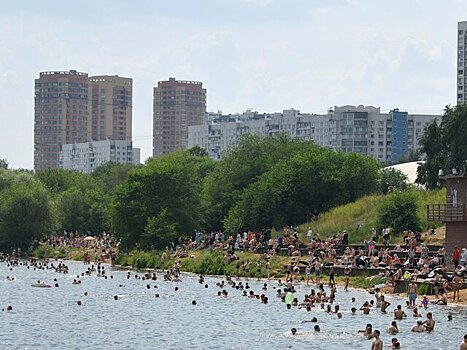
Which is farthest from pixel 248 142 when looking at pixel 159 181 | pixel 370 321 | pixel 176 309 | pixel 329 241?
pixel 370 321

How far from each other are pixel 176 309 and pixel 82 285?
2076 centimetres

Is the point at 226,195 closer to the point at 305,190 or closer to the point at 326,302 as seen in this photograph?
the point at 305,190

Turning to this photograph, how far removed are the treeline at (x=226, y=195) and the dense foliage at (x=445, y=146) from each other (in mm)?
5089

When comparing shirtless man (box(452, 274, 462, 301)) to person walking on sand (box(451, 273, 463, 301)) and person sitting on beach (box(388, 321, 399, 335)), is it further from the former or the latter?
person sitting on beach (box(388, 321, 399, 335))

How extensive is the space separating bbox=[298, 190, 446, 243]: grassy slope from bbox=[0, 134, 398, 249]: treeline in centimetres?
400

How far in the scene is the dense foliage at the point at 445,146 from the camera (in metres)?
104

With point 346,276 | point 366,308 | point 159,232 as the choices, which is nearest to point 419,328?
point 366,308

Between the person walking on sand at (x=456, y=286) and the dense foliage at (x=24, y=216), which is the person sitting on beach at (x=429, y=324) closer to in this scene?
the person walking on sand at (x=456, y=286)

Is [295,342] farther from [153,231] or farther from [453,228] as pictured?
[153,231]

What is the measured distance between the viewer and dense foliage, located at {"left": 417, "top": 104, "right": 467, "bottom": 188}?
10444 cm

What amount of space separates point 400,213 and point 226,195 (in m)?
32.1

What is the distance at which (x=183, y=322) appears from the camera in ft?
200

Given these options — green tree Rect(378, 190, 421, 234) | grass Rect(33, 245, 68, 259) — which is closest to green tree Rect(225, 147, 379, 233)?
green tree Rect(378, 190, 421, 234)

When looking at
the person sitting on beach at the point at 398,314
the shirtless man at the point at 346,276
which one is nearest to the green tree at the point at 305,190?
the shirtless man at the point at 346,276
